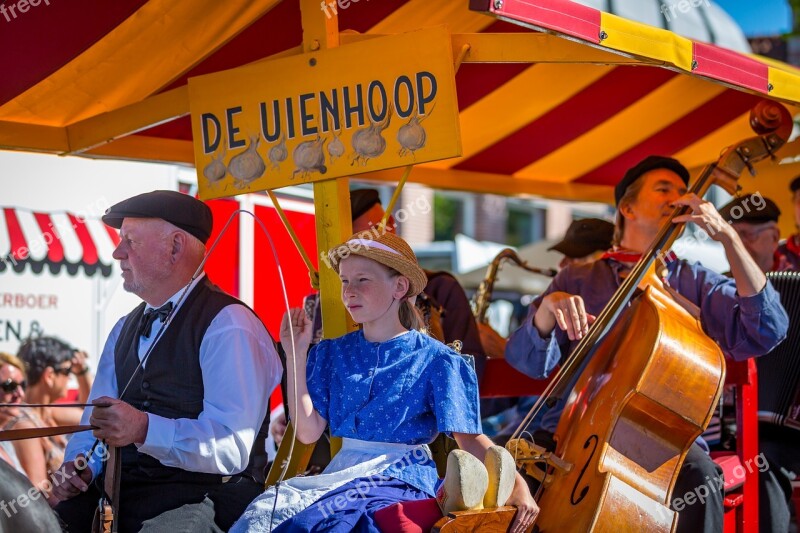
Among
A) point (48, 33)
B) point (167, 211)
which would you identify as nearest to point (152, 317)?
point (167, 211)

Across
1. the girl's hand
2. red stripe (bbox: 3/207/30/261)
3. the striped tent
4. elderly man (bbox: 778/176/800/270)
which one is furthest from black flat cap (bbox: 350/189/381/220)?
elderly man (bbox: 778/176/800/270)

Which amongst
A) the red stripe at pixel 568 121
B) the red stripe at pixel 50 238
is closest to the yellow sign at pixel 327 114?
the red stripe at pixel 568 121

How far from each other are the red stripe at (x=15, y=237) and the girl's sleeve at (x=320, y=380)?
321 cm

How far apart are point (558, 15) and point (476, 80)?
2311 millimetres

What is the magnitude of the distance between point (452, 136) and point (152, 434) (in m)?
1.37

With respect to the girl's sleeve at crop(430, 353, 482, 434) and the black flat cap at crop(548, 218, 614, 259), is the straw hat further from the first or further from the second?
the black flat cap at crop(548, 218, 614, 259)

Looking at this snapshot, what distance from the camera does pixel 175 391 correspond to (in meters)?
3.46

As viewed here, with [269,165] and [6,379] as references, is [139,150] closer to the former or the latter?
[269,165]

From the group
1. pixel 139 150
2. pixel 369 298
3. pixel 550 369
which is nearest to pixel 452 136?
pixel 369 298

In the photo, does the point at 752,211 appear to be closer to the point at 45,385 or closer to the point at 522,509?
the point at 522,509

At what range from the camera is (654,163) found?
457 cm

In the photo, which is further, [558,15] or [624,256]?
[624,256]

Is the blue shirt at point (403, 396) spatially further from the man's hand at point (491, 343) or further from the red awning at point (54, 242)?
the red awning at point (54, 242)

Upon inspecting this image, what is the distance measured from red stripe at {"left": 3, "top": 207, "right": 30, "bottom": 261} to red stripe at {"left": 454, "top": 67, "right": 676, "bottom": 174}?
8.59 ft
